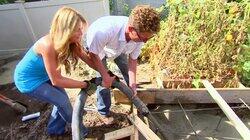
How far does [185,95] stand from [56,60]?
2.14m

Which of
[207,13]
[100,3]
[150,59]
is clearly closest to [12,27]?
[100,3]

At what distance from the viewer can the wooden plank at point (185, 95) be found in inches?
176

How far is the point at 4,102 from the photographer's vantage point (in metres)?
4.80

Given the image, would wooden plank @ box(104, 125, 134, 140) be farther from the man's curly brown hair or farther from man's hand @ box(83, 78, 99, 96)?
the man's curly brown hair

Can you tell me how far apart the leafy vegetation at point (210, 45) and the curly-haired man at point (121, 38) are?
3.89 feet

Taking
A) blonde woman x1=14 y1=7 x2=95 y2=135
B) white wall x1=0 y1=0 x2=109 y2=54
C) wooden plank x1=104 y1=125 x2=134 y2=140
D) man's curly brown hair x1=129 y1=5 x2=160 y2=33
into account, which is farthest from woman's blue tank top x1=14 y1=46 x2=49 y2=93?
white wall x1=0 y1=0 x2=109 y2=54

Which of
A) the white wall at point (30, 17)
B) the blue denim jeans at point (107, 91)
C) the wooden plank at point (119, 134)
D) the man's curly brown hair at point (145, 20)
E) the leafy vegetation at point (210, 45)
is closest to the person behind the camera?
the man's curly brown hair at point (145, 20)

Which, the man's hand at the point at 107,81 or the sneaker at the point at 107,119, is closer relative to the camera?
the man's hand at the point at 107,81

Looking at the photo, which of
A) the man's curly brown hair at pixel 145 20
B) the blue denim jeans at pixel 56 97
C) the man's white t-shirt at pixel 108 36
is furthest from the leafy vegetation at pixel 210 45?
the man's curly brown hair at pixel 145 20

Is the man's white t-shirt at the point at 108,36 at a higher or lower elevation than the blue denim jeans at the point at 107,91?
higher

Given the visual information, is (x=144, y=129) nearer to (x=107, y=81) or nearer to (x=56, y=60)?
(x=107, y=81)

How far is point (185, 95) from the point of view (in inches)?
179

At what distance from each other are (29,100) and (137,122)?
2.02 meters

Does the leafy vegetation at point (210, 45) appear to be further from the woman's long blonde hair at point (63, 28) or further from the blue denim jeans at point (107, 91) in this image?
the woman's long blonde hair at point (63, 28)
